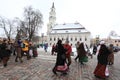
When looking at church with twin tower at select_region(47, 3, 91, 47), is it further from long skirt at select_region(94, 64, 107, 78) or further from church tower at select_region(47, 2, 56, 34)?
long skirt at select_region(94, 64, 107, 78)

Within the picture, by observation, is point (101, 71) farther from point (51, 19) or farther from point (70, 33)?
point (51, 19)

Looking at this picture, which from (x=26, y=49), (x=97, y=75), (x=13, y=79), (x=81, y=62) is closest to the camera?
(x=13, y=79)

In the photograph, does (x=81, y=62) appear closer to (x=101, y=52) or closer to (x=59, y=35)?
(x=101, y=52)

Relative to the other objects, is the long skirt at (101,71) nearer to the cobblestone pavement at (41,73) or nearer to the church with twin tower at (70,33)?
the cobblestone pavement at (41,73)

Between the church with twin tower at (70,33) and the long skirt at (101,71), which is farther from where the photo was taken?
the church with twin tower at (70,33)

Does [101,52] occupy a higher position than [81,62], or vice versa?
[101,52]

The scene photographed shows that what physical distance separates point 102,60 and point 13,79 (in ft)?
Result: 13.4

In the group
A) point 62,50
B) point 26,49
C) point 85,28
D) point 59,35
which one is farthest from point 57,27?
point 62,50

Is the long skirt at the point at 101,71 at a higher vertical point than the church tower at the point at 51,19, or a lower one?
lower

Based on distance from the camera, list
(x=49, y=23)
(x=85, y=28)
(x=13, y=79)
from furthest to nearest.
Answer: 1. (x=49, y=23)
2. (x=85, y=28)
3. (x=13, y=79)

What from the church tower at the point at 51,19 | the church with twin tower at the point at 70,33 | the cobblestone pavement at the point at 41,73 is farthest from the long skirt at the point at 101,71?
the church tower at the point at 51,19

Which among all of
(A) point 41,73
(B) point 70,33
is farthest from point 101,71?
(B) point 70,33

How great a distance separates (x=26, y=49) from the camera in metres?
20.5

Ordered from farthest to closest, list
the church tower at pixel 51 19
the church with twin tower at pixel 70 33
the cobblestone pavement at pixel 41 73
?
the church tower at pixel 51 19, the church with twin tower at pixel 70 33, the cobblestone pavement at pixel 41 73
